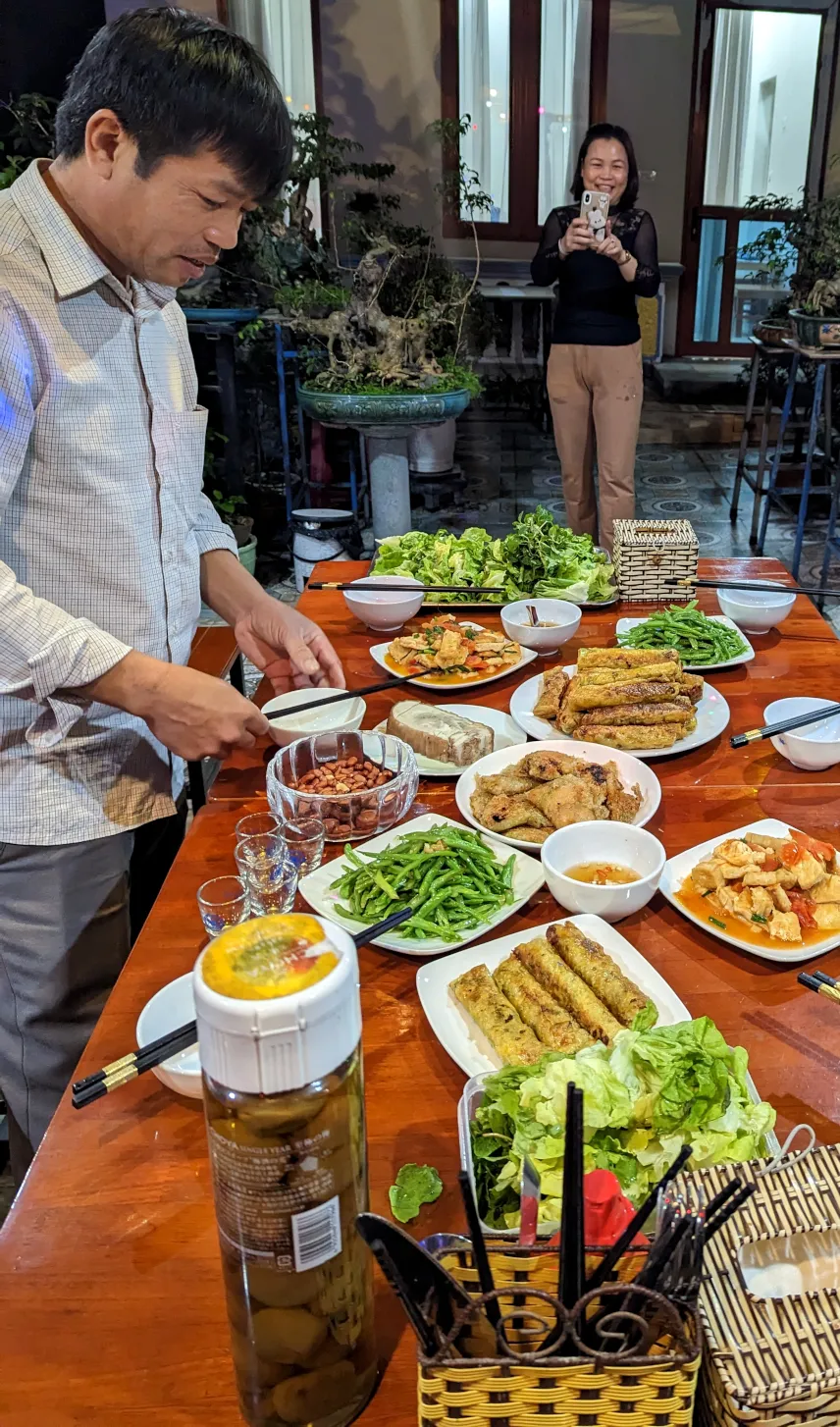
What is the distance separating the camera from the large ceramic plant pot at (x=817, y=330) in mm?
5809

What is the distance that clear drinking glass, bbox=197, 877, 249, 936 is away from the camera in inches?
56.1

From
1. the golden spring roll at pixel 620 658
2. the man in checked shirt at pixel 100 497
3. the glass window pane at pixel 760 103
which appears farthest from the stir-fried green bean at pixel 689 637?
the glass window pane at pixel 760 103

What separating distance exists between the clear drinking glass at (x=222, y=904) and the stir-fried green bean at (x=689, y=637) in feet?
4.05

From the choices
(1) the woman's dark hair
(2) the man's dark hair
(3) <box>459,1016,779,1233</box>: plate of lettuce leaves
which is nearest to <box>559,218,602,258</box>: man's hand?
(1) the woman's dark hair

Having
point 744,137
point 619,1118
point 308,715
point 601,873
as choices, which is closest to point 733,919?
point 601,873

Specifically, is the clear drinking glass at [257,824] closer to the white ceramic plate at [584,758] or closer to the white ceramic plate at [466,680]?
the white ceramic plate at [584,758]

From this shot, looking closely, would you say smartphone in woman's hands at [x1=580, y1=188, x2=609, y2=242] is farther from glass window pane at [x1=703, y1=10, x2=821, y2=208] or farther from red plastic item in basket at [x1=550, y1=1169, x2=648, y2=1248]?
glass window pane at [x1=703, y1=10, x2=821, y2=208]

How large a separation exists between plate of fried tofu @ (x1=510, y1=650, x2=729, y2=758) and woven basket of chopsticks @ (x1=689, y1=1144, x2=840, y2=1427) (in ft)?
3.81

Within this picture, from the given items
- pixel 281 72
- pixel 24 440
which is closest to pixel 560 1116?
pixel 24 440

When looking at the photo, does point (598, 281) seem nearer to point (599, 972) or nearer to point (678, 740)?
point (678, 740)

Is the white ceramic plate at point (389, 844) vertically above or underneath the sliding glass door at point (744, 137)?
underneath

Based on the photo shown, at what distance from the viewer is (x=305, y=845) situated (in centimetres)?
160

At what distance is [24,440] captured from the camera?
60.7 inches

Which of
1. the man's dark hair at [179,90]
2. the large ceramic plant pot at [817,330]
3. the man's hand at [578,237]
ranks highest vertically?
the man's dark hair at [179,90]
